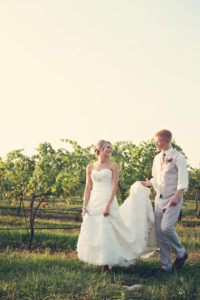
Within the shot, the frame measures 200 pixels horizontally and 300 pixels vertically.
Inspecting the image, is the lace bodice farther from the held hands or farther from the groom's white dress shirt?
the held hands

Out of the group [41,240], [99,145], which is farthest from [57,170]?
[99,145]

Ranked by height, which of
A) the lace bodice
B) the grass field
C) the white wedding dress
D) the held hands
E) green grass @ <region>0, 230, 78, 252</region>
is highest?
the lace bodice

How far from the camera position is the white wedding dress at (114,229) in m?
5.01

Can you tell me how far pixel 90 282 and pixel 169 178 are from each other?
213cm

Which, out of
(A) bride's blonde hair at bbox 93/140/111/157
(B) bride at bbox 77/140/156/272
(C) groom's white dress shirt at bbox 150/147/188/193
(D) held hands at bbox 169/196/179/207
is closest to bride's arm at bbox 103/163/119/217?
(B) bride at bbox 77/140/156/272

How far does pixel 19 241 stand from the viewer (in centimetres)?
1074

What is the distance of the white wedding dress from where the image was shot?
5.01 meters

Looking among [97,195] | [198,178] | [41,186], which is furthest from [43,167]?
[198,178]

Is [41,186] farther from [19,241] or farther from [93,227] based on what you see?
[93,227]

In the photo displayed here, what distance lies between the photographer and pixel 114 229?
5184mm

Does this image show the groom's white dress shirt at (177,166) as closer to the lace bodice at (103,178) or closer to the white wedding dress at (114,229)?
the white wedding dress at (114,229)

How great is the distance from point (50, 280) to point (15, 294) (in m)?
0.58

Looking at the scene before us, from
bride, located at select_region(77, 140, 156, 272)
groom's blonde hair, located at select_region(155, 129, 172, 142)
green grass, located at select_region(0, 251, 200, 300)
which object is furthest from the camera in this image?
groom's blonde hair, located at select_region(155, 129, 172, 142)

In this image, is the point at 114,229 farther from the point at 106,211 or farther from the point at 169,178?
the point at 169,178
